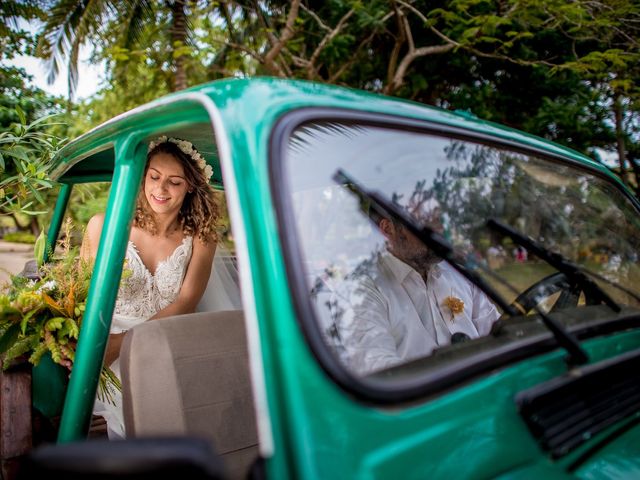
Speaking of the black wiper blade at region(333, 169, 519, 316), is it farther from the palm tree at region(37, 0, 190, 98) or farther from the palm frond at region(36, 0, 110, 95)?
the palm frond at region(36, 0, 110, 95)

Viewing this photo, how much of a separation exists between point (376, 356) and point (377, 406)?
0.28 metres

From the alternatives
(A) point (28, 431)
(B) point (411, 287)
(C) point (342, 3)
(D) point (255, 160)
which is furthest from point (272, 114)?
(C) point (342, 3)

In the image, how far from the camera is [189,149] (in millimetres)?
2473

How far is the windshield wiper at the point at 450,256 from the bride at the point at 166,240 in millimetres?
1363

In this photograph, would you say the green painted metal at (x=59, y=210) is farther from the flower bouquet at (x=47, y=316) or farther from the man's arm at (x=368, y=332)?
the man's arm at (x=368, y=332)

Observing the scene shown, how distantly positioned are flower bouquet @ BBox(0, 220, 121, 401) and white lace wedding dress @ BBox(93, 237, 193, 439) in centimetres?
57

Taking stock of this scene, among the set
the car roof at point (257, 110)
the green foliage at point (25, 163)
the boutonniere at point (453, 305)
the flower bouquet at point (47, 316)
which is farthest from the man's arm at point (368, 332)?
the green foliage at point (25, 163)

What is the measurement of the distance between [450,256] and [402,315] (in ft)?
1.41

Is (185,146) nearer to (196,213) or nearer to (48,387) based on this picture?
(196,213)

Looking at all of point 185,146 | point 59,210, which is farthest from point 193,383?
point 59,210

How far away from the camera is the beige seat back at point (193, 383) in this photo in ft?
5.09

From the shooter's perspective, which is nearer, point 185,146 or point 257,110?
point 257,110

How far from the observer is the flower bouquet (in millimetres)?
1773

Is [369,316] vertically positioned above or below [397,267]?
below
